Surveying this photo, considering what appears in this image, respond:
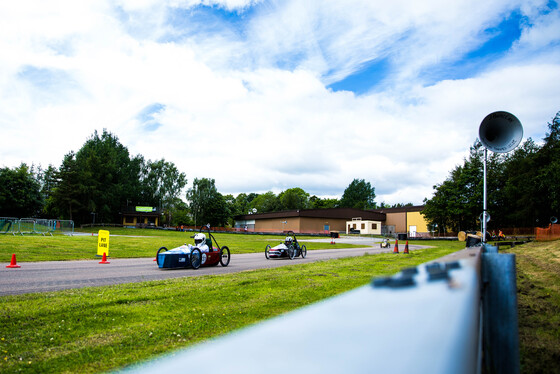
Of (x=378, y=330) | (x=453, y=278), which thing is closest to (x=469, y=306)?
(x=453, y=278)

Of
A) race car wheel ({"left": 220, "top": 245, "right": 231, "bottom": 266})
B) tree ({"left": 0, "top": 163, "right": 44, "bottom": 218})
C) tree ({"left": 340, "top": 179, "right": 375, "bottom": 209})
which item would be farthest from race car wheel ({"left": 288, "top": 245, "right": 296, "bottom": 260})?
tree ({"left": 340, "top": 179, "right": 375, "bottom": 209})

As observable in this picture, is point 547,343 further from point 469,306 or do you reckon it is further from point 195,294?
point 195,294

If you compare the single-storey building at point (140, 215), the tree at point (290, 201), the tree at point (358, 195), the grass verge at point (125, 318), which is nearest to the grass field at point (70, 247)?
the grass verge at point (125, 318)

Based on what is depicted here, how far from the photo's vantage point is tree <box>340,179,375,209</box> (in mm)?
156750

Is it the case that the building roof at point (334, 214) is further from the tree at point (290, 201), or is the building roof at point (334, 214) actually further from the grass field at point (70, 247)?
the tree at point (290, 201)

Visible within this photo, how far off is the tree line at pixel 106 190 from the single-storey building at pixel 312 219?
15850 millimetres

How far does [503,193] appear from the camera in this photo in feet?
192

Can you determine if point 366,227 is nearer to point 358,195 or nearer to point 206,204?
point 206,204

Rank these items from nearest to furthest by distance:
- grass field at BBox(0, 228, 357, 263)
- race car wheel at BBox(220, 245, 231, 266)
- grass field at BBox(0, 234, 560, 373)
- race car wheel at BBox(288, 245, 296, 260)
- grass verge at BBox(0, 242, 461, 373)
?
grass field at BBox(0, 234, 560, 373) → grass verge at BBox(0, 242, 461, 373) → race car wheel at BBox(220, 245, 231, 266) → grass field at BBox(0, 228, 357, 263) → race car wheel at BBox(288, 245, 296, 260)

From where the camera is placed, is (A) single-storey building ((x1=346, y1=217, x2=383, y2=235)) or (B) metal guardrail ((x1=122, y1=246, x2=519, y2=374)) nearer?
(B) metal guardrail ((x1=122, y1=246, x2=519, y2=374))

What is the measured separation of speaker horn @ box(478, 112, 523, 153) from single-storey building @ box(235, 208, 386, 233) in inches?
2526

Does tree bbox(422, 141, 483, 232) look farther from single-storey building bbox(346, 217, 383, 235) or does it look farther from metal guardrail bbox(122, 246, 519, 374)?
metal guardrail bbox(122, 246, 519, 374)

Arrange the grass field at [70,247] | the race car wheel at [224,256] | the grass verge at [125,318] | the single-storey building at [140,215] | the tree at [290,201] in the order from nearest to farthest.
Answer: the grass verge at [125,318], the race car wheel at [224,256], the grass field at [70,247], the single-storey building at [140,215], the tree at [290,201]

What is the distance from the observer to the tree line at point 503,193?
5159 cm
